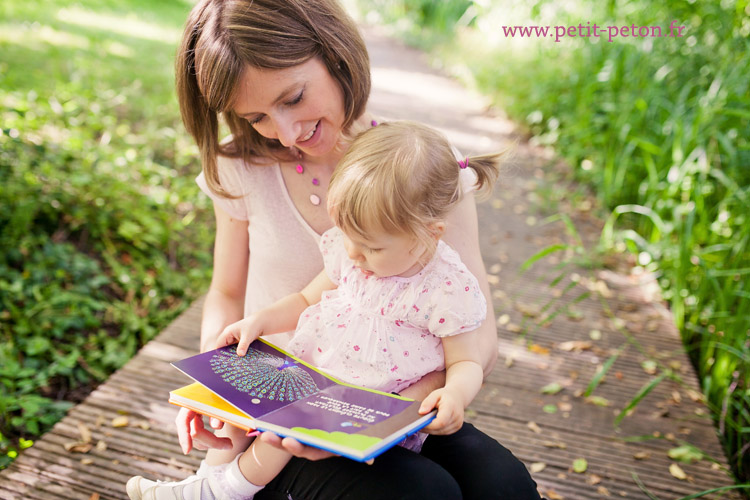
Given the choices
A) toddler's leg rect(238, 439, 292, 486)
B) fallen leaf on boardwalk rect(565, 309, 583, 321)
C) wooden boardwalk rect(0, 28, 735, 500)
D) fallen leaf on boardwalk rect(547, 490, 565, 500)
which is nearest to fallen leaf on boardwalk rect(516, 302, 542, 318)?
wooden boardwalk rect(0, 28, 735, 500)

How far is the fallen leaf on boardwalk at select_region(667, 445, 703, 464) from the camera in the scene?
2.23m

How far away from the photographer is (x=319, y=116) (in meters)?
1.57

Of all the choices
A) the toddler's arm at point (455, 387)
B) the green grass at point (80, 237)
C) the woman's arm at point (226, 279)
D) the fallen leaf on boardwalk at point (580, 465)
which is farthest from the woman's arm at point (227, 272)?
the fallen leaf on boardwalk at point (580, 465)

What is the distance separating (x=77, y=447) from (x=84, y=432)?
8 centimetres

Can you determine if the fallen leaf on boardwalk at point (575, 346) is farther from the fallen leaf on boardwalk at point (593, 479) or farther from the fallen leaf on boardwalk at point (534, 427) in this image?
the fallen leaf on boardwalk at point (593, 479)

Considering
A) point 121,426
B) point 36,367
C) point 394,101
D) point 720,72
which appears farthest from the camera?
point 394,101

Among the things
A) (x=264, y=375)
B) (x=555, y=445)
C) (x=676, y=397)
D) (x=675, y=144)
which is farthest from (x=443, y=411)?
(x=675, y=144)

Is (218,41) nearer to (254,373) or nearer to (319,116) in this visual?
(319,116)

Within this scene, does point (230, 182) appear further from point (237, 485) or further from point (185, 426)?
point (237, 485)

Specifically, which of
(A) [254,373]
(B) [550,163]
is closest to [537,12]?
(B) [550,163]

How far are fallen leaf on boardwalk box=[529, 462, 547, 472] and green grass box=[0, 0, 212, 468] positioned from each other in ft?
5.66

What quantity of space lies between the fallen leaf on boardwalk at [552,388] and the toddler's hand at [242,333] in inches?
60.1

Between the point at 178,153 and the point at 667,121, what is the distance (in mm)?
3366

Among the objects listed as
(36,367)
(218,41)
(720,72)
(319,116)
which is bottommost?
(36,367)
